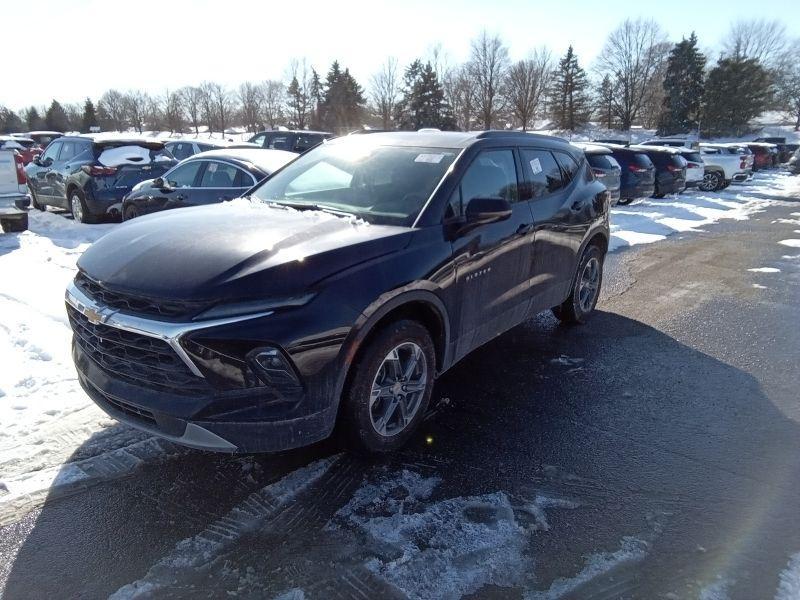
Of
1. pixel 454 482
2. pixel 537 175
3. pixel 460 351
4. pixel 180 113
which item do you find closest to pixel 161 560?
pixel 454 482

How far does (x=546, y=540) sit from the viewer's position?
106 inches

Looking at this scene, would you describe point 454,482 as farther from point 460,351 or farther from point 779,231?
point 779,231

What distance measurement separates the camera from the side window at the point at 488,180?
3750mm

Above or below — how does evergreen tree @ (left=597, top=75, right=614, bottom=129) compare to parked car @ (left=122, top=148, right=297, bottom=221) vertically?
above

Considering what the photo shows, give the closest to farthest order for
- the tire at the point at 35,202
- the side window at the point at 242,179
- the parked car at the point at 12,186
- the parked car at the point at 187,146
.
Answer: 1. the side window at the point at 242,179
2. the parked car at the point at 12,186
3. the tire at the point at 35,202
4. the parked car at the point at 187,146

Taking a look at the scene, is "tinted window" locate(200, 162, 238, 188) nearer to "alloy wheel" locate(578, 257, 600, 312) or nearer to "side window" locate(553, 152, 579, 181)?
"side window" locate(553, 152, 579, 181)

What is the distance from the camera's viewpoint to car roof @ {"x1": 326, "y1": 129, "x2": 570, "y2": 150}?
4.14 m

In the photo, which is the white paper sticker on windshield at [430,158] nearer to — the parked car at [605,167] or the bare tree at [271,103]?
the parked car at [605,167]

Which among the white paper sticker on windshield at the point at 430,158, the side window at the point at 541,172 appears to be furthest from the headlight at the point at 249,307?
the side window at the point at 541,172

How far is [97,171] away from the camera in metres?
10.7

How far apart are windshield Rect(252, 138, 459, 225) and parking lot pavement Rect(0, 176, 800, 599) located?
1.46 meters

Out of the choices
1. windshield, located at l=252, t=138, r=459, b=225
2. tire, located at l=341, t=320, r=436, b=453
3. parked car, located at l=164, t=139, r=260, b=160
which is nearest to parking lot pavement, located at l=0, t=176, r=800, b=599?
tire, located at l=341, t=320, r=436, b=453

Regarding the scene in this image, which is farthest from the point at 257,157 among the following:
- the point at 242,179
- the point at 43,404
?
the point at 43,404

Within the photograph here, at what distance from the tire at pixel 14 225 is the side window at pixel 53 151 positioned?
284 cm
